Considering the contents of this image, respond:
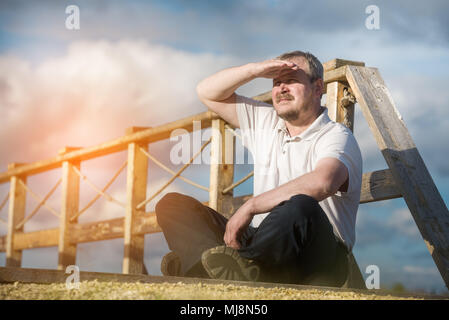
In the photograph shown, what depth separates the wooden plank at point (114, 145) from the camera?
435 centimetres

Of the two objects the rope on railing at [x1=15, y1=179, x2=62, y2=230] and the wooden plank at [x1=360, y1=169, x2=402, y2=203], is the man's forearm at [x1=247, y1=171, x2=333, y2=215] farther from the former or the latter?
the rope on railing at [x1=15, y1=179, x2=62, y2=230]

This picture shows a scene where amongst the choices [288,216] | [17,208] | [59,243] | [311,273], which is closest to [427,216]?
[311,273]

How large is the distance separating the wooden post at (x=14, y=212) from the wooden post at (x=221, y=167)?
3729 mm

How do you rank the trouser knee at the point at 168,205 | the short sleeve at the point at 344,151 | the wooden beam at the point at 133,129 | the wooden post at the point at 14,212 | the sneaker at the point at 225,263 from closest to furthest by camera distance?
the sneaker at the point at 225,263, the short sleeve at the point at 344,151, the trouser knee at the point at 168,205, the wooden beam at the point at 133,129, the wooden post at the point at 14,212

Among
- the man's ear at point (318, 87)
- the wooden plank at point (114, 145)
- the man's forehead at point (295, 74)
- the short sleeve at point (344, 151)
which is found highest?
the wooden plank at point (114, 145)

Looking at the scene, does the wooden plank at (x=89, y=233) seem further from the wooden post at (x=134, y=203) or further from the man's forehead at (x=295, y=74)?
the man's forehead at (x=295, y=74)

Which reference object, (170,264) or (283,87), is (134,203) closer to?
(170,264)

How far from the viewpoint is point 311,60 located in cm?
282

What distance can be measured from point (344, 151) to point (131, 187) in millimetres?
2860

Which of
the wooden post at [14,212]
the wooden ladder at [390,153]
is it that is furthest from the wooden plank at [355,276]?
the wooden post at [14,212]

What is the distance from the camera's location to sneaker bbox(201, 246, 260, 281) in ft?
7.53

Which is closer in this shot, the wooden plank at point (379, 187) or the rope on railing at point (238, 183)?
the wooden plank at point (379, 187)

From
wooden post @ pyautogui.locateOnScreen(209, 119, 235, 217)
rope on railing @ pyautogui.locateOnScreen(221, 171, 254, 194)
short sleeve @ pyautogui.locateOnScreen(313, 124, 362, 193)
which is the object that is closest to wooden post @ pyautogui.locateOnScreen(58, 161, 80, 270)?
wooden post @ pyautogui.locateOnScreen(209, 119, 235, 217)

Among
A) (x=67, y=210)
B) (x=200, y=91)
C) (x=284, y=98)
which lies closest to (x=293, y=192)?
(x=284, y=98)
